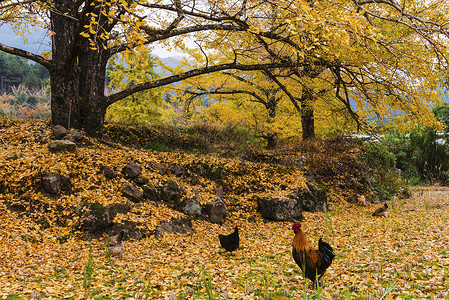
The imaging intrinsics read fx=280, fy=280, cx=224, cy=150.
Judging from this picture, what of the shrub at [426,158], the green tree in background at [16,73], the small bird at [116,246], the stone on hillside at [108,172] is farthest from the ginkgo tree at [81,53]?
the green tree in background at [16,73]

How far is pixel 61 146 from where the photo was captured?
6.55 meters

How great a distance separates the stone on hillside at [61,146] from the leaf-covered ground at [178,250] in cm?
20

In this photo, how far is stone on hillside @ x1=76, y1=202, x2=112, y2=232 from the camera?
202 inches

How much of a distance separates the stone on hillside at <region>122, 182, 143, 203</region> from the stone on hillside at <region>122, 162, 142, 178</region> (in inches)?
15.3

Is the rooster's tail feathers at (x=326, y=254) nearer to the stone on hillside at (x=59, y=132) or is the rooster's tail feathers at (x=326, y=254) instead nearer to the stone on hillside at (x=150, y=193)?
the stone on hillside at (x=150, y=193)

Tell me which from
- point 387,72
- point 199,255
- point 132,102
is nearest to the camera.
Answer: point 199,255

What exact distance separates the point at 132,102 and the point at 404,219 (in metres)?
14.2

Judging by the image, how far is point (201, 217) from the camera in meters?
6.51

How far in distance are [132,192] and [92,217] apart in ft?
3.42

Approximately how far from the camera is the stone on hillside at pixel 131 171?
653 cm

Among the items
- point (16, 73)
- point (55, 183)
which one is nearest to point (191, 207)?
point (55, 183)

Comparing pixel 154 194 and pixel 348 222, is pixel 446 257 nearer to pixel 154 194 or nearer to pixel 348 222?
pixel 348 222

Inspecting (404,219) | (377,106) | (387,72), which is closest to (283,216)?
(404,219)

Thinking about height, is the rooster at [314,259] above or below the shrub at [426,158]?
below
